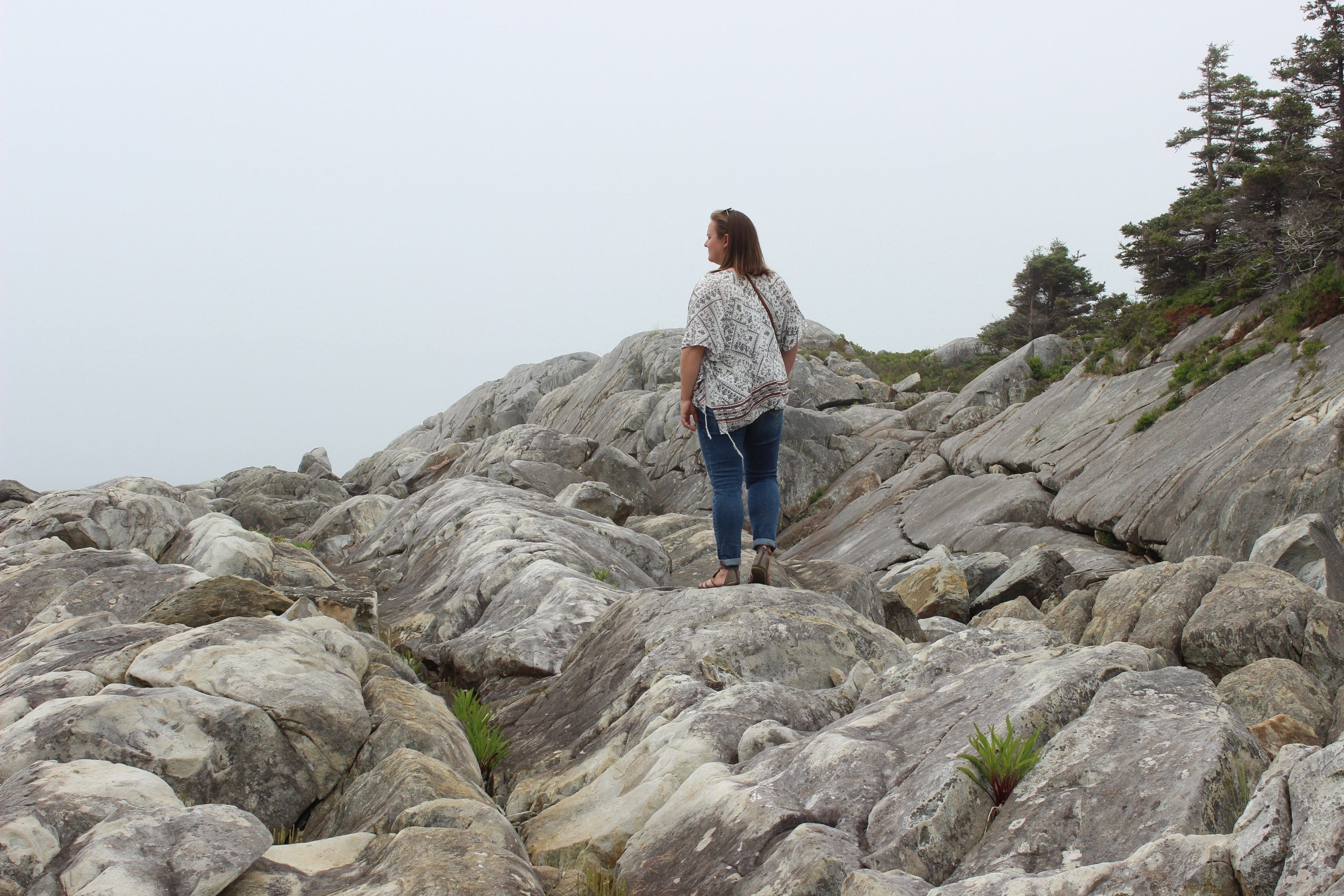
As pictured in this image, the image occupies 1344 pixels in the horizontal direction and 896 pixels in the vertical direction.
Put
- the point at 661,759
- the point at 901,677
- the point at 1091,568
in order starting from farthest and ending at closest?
the point at 1091,568 → the point at 901,677 → the point at 661,759

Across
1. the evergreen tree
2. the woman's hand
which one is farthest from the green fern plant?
the evergreen tree

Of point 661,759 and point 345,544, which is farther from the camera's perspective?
point 345,544

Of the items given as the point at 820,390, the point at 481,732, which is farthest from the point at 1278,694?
the point at 820,390

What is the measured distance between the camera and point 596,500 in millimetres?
20844

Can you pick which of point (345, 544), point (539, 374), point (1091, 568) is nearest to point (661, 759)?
point (1091, 568)

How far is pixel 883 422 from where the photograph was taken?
116 ft

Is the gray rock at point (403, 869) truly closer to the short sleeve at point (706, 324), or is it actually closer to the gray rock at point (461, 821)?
the gray rock at point (461, 821)

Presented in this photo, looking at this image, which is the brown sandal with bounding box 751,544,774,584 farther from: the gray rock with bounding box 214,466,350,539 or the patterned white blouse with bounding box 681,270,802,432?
the gray rock with bounding box 214,466,350,539

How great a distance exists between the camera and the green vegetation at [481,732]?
543 cm

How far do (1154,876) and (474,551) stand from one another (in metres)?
8.18

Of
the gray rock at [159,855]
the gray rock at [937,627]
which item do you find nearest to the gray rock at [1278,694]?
the gray rock at [937,627]

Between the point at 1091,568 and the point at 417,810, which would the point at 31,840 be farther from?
the point at 1091,568

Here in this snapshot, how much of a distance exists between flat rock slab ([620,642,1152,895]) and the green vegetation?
178cm

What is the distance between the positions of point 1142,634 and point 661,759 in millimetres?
5842
